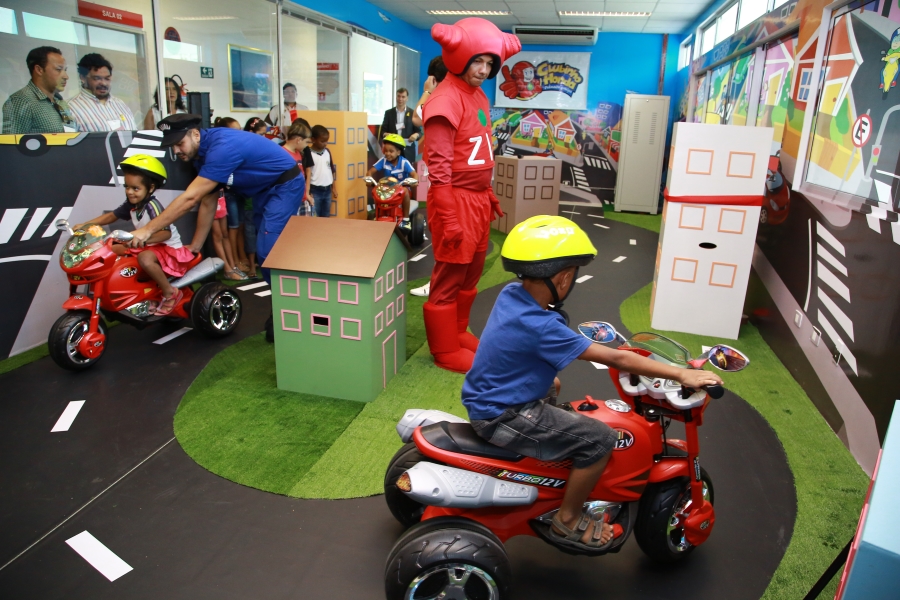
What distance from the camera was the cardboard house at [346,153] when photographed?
22.4 ft

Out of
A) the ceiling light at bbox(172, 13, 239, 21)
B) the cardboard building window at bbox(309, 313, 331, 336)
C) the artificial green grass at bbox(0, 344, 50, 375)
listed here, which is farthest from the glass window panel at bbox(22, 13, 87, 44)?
the cardboard building window at bbox(309, 313, 331, 336)

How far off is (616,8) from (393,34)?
150 inches

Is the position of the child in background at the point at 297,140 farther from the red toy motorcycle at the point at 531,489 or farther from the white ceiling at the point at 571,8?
the white ceiling at the point at 571,8

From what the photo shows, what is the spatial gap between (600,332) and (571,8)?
935cm

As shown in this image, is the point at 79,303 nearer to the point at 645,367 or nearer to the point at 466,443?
the point at 466,443

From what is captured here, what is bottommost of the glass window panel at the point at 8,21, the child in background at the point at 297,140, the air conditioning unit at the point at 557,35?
the child in background at the point at 297,140

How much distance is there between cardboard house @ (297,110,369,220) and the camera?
269 inches

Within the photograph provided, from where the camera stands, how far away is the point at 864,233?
3.03m

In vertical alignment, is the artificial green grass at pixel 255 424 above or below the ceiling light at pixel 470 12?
below

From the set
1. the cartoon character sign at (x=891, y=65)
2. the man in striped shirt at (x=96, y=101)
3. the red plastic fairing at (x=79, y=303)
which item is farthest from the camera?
the man in striped shirt at (x=96, y=101)

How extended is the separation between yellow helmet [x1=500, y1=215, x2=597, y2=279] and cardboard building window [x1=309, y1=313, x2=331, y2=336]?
62.7 inches

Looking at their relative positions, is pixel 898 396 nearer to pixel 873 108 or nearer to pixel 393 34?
pixel 873 108

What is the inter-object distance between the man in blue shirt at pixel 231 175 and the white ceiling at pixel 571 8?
691 centimetres

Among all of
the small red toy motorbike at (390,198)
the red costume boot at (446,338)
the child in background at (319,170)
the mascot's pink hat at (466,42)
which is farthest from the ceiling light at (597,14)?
the red costume boot at (446,338)
